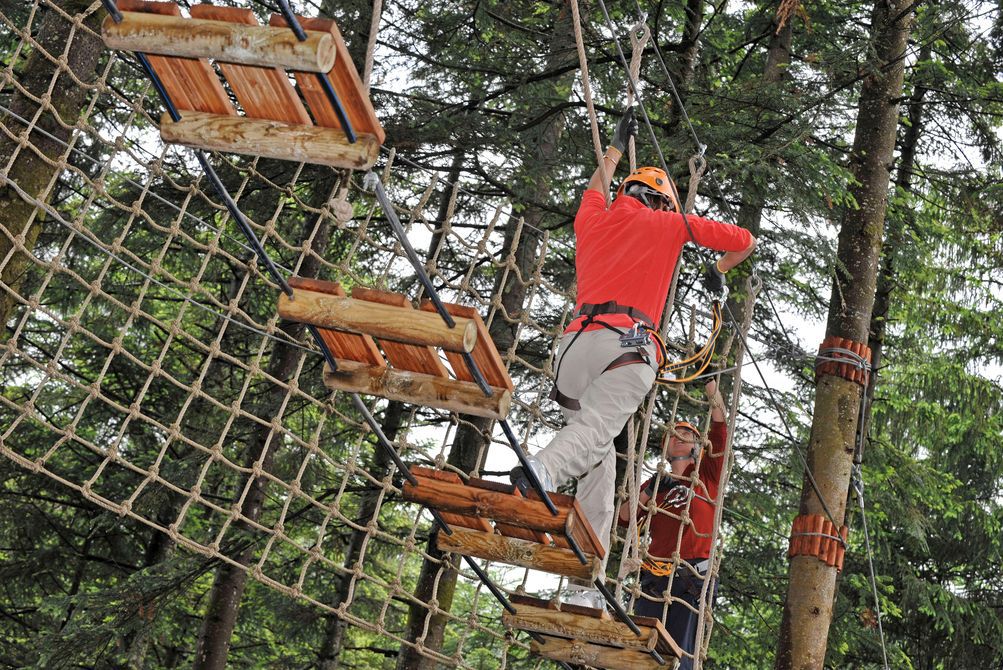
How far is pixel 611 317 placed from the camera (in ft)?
13.4

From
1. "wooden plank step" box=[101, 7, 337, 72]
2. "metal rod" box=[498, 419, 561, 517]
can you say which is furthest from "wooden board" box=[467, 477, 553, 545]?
"wooden plank step" box=[101, 7, 337, 72]

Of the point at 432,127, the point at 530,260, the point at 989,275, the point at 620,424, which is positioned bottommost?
the point at 620,424

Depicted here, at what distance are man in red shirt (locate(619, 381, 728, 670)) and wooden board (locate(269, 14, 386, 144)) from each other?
2.83 m

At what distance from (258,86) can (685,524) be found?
3.11 m

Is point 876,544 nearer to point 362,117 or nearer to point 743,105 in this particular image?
point 743,105

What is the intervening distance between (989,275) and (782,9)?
672cm

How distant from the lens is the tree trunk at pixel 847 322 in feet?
17.2

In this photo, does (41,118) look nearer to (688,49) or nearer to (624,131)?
(624,131)

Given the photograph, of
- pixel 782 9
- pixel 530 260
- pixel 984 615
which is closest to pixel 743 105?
pixel 782 9

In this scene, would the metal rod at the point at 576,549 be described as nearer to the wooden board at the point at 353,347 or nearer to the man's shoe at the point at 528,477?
the man's shoe at the point at 528,477

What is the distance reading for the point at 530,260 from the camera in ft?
26.0

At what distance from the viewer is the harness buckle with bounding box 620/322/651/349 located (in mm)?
3980

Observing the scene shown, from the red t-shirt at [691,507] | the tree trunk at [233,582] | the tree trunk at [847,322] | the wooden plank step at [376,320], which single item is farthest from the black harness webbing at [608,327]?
the tree trunk at [233,582]

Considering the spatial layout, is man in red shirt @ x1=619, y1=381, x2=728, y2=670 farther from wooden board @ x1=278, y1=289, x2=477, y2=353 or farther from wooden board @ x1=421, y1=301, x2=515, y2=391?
wooden board @ x1=278, y1=289, x2=477, y2=353
